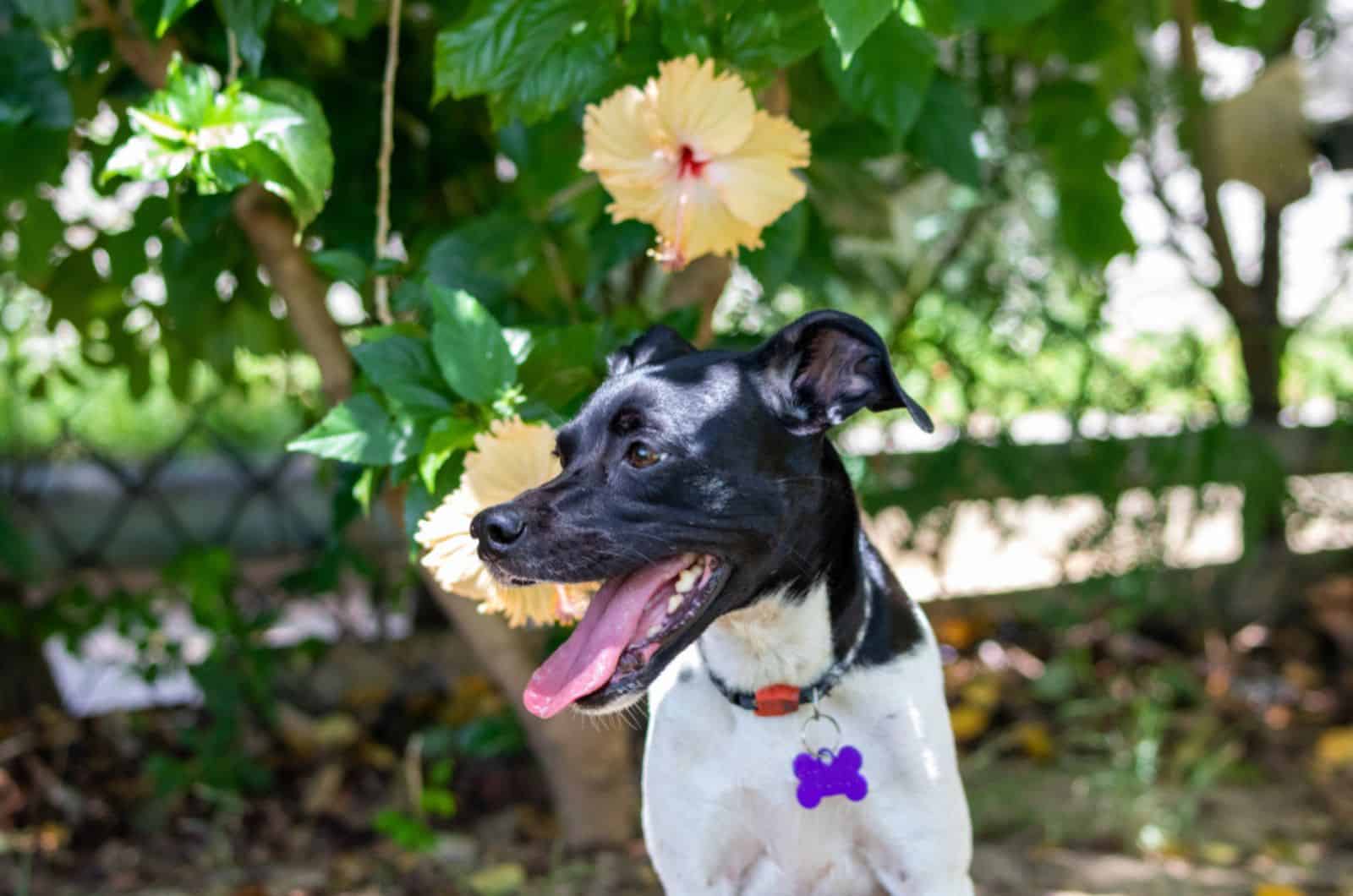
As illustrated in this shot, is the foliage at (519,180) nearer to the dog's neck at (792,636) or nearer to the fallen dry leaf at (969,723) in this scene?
the dog's neck at (792,636)

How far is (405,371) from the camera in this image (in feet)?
6.06

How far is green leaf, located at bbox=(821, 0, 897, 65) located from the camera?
1496 millimetres

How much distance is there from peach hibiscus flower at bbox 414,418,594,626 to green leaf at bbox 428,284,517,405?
81mm

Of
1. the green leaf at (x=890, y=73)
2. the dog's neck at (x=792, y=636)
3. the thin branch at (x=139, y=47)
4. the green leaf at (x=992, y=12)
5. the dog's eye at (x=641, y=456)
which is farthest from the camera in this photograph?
the thin branch at (x=139, y=47)

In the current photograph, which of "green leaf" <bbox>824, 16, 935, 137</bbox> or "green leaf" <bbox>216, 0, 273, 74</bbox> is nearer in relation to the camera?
"green leaf" <bbox>216, 0, 273, 74</bbox>

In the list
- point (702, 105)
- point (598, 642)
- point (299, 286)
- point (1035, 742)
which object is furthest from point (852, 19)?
point (1035, 742)

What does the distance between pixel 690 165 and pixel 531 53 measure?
25cm

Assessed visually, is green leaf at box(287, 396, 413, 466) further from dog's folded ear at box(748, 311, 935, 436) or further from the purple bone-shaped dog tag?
the purple bone-shaped dog tag

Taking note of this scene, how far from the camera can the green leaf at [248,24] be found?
1.79 meters

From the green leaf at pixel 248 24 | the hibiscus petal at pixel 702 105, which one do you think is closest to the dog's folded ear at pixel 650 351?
the hibiscus petal at pixel 702 105

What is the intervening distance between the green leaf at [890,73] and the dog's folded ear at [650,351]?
0.42m

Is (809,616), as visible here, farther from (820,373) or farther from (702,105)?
(702,105)

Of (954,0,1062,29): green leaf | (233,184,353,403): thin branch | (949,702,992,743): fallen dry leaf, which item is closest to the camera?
(954,0,1062,29): green leaf

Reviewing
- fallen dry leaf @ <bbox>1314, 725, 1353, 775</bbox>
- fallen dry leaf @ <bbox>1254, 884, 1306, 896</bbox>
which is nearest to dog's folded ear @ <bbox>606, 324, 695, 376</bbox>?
fallen dry leaf @ <bbox>1254, 884, 1306, 896</bbox>
